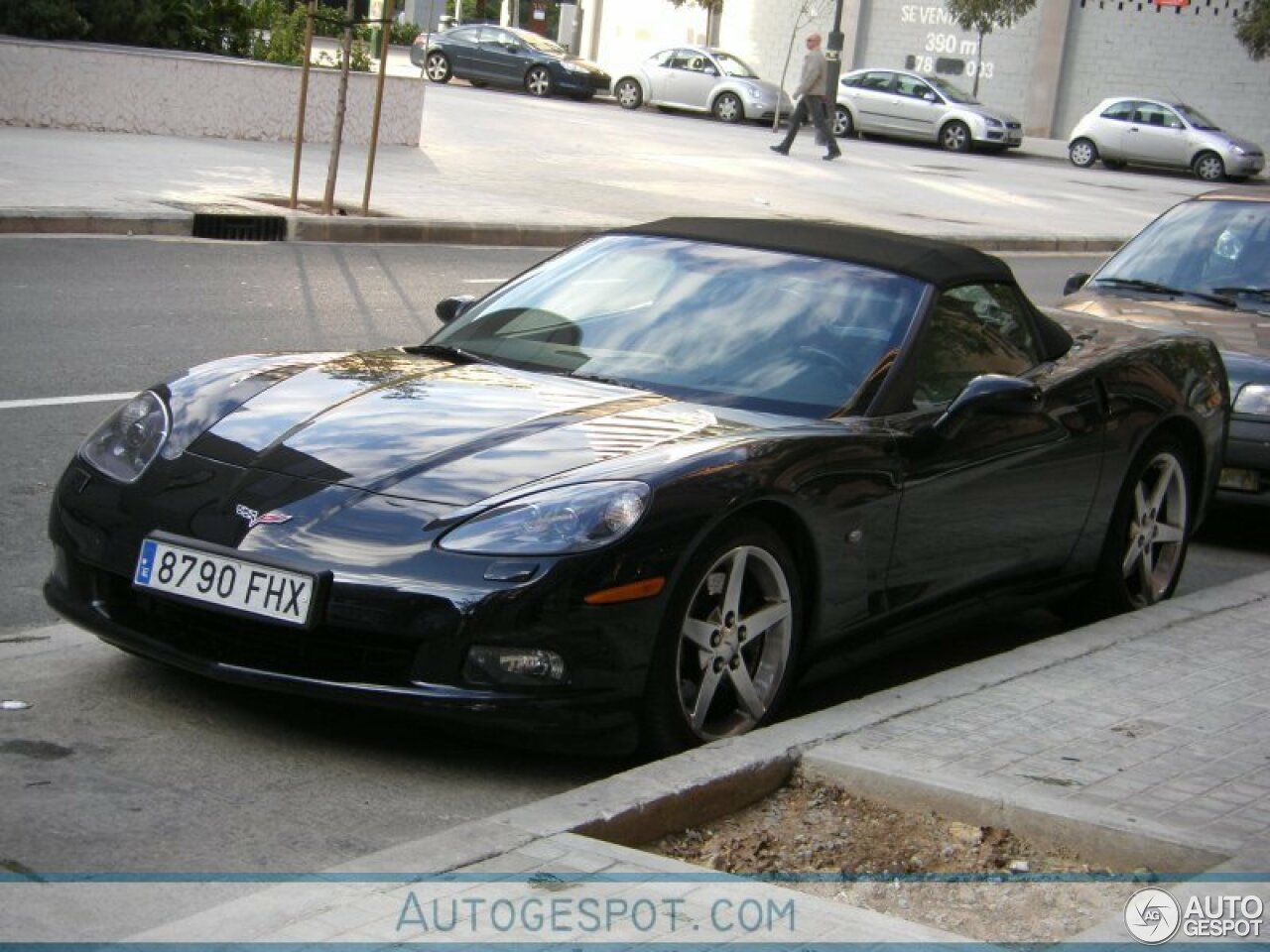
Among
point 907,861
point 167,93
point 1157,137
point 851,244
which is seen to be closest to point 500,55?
point 1157,137

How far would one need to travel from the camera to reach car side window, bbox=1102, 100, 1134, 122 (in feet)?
134

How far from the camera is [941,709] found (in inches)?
201

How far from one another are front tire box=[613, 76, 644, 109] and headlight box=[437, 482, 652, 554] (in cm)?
3938

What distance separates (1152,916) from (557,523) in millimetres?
1638

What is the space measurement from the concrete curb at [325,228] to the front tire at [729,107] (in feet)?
77.9

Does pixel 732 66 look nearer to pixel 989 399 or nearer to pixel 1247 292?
pixel 1247 292

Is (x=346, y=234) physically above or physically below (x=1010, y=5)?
below

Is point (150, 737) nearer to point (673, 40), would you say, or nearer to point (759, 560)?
point (759, 560)

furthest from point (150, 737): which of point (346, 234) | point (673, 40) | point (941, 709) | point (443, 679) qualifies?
point (673, 40)

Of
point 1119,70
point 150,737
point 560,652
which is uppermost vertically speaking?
point 1119,70

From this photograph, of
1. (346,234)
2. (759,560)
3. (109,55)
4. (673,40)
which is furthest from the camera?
(673,40)

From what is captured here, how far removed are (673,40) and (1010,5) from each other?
11.9 metres

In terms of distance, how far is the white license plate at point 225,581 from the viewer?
4.57m

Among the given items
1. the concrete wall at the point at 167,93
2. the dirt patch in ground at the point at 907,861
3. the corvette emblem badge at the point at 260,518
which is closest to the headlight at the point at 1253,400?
the dirt patch in ground at the point at 907,861
